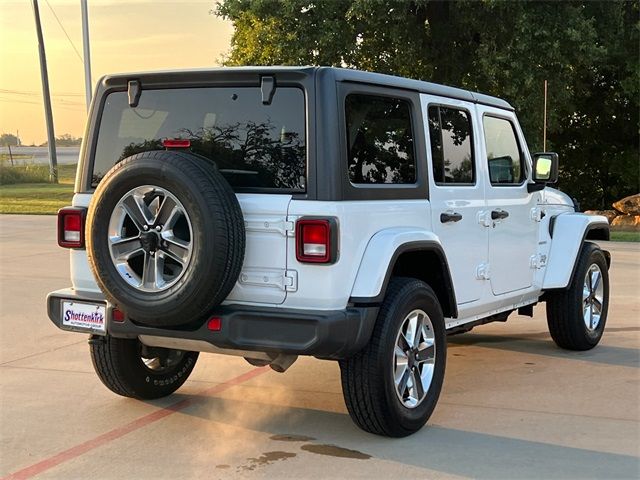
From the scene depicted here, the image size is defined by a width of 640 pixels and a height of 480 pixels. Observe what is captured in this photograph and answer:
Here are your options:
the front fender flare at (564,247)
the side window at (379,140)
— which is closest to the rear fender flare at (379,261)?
the side window at (379,140)

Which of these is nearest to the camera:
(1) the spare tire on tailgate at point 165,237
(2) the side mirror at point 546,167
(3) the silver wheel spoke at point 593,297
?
(1) the spare tire on tailgate at point 165,237

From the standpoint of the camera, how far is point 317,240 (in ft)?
13.7

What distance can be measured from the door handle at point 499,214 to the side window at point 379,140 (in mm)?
1003

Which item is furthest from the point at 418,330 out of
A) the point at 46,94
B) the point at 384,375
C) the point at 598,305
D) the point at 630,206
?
the point at 46,94

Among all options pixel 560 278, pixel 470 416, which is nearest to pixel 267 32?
pixel 560 278

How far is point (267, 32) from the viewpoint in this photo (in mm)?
20484

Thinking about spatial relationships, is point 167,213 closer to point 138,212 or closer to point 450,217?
point 138,212

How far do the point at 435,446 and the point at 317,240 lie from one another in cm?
129

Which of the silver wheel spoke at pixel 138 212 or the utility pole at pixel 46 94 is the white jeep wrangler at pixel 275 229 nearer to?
the silver wheel spoke at pixel 138 212

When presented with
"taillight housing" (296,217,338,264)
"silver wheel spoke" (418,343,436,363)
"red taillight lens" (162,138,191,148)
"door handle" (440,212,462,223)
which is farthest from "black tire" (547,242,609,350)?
"red taillight lens" (162,138,191,148)

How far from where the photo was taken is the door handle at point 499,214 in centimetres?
566

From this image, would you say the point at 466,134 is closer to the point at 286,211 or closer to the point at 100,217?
the point at 286,211

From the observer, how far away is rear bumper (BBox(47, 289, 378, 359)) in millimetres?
4121

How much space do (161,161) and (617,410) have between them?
3.07 meters
